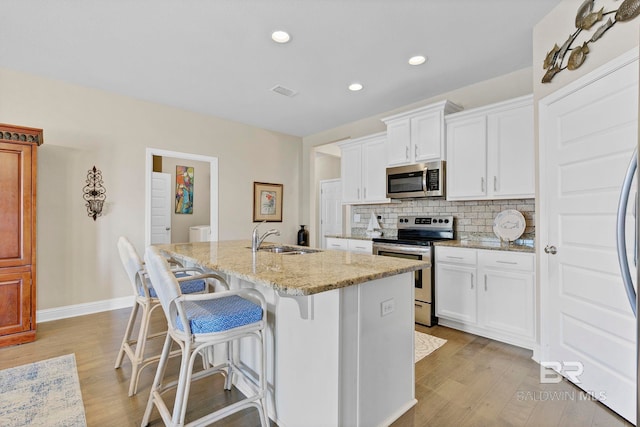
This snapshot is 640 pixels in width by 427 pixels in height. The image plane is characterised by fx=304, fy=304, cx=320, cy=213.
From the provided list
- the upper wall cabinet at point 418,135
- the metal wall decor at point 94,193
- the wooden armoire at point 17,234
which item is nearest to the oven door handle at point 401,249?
the upper wall cabinet at point 418,135

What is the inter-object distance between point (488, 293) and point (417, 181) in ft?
4.73

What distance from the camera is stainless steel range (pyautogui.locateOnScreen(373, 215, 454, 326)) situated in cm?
322

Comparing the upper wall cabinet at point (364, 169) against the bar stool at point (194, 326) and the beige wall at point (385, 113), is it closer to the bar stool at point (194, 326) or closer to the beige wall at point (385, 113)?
the beige wall at point (385, 113)

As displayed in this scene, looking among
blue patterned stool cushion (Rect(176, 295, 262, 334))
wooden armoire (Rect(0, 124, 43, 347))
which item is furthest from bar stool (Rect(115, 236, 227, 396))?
wooden armoire (Rect(0, 124, 43, 347))

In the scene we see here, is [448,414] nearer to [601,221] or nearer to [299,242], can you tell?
[601,221]

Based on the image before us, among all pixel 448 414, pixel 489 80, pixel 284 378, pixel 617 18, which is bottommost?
pixel 448 414

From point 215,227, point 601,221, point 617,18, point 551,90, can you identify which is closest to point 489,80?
point 551,90

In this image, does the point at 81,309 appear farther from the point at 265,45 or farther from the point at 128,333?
the point at 265,45

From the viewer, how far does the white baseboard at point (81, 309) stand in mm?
3342

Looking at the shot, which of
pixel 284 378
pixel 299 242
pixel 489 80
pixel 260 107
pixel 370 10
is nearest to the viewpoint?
pixel 284 378

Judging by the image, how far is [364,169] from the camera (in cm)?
439

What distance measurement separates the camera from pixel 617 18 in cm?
173

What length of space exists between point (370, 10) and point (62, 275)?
415 cm

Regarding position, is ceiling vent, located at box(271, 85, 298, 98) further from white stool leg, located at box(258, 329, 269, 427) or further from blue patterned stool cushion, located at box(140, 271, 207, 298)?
white stool leg, located at box(258, 329, 269, 427)
